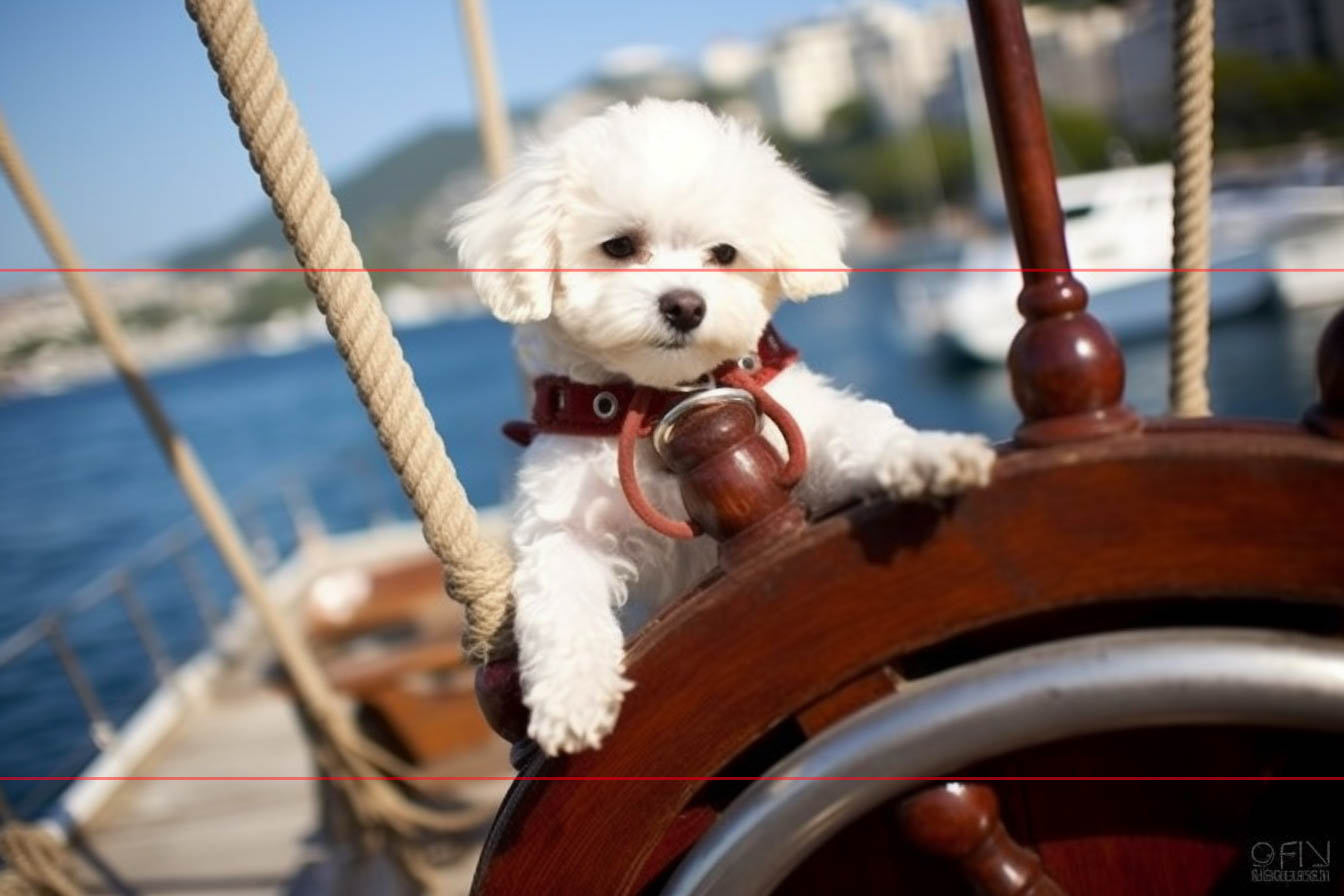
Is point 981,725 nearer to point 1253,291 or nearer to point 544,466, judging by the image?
point 544,466

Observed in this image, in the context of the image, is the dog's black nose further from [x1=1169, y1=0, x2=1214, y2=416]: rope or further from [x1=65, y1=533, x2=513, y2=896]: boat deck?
[x1=65, y1=533, x2=513, y2=896]: boat deck

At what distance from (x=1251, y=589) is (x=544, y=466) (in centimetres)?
77

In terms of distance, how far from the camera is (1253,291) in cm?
1959

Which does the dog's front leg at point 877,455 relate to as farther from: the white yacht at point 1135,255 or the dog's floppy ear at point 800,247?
the white yacht at point 1135,255

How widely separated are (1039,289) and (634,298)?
571mm

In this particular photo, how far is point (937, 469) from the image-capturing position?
0.72 metres

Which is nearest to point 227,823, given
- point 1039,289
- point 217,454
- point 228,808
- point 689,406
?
point 228,808

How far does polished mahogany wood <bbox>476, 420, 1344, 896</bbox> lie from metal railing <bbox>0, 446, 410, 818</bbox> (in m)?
2.63

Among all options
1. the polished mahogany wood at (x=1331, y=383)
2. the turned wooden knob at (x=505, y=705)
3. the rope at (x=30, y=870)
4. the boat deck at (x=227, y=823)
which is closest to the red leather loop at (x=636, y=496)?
the turned wooden knob at (x=505, y=705)

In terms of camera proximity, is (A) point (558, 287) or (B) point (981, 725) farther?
(A) point (558, 287)

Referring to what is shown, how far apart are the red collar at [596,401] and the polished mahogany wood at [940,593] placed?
430mm

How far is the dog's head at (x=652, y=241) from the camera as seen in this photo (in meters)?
1.21

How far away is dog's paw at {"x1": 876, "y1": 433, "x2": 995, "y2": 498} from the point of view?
0.71m

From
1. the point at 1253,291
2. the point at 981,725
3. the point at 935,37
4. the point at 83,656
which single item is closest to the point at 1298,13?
the point at 981,725
